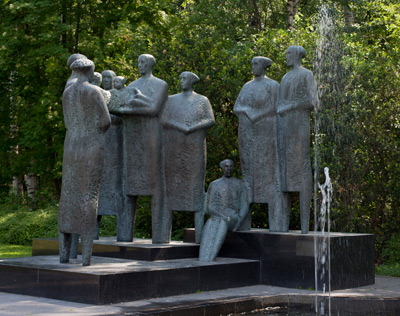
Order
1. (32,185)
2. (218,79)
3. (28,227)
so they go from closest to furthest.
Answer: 1. (218,79)
2. (28,227)
3. (32,185)

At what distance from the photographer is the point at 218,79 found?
15.3 metres

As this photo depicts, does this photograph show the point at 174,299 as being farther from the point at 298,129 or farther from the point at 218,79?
the point at 218,79

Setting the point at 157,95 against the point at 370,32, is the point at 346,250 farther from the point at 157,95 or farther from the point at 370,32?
the point at 370,32

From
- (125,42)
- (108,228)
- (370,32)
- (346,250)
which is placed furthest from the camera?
(370,32)

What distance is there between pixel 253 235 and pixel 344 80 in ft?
16.5

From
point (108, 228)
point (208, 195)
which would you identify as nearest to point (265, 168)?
point (208, 195)

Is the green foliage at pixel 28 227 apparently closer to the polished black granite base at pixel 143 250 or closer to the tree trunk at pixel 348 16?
the polished black granite base at pixel 143 250

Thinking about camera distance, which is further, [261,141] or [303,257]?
[261,141]

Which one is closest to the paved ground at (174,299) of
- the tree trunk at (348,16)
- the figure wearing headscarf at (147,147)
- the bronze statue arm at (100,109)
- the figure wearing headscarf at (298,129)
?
the figure wearing headscarf at (298,129)

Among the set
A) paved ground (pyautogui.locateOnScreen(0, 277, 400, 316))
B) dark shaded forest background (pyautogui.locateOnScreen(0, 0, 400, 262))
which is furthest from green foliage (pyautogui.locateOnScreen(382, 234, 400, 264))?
paved ground (pyautogui.locateOnScreen(0, 277, 400, 316))

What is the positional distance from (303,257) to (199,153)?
2144 millimetres

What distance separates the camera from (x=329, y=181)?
1362 centimetres

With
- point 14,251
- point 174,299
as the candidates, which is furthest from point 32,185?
point 174,299

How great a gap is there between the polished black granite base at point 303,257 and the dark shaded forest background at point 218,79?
291 cm
